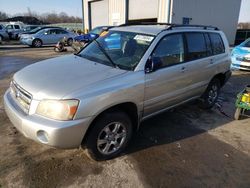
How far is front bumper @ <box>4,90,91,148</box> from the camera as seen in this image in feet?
8.87

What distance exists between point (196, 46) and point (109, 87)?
7.77 ft

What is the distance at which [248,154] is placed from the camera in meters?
3.79

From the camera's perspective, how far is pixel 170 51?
3967mm

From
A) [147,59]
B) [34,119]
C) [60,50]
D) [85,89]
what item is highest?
[147,59]

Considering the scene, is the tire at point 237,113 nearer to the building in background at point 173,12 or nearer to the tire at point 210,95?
the tire at point 210,95

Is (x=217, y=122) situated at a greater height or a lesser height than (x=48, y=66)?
lesser

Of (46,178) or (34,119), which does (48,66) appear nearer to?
(34,119)

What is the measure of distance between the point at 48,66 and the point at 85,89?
1.16 m

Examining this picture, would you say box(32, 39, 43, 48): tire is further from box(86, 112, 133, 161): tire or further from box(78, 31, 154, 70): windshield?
box(86, 112, 133, 161): tire

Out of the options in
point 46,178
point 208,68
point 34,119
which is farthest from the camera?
point 208,68

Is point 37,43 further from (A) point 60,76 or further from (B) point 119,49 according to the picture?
(A) point 60,76

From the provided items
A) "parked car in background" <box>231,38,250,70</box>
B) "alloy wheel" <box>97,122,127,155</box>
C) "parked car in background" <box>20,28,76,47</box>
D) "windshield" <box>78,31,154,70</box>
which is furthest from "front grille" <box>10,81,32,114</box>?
"parked car in background" <box>20,28,76,47</box>

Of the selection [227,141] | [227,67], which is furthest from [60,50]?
[227,141]

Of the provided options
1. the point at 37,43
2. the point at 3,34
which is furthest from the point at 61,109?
the point at 3,34
